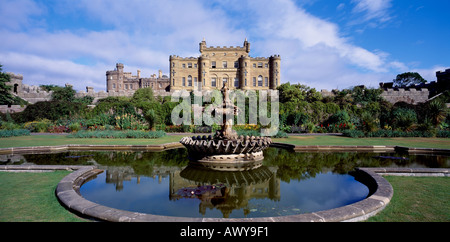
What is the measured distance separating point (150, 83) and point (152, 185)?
6345 centimetres

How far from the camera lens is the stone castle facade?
51594 mm

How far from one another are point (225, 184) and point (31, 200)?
3.49 metres

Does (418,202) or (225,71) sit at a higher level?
(225,71)

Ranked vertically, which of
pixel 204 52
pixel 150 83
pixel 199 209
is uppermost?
pixel 204 52

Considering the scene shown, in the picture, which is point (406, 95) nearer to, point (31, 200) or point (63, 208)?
point (63, 208)

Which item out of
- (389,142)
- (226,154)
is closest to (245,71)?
(389,142)

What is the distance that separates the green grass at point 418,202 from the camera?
3361mm

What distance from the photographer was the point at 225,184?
5586mm

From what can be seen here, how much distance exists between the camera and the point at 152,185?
5617 millimetres

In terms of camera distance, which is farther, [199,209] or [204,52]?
[204,52]

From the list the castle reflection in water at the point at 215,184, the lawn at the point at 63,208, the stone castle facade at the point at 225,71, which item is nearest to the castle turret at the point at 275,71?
the stone castle facade at the point at 225,71
